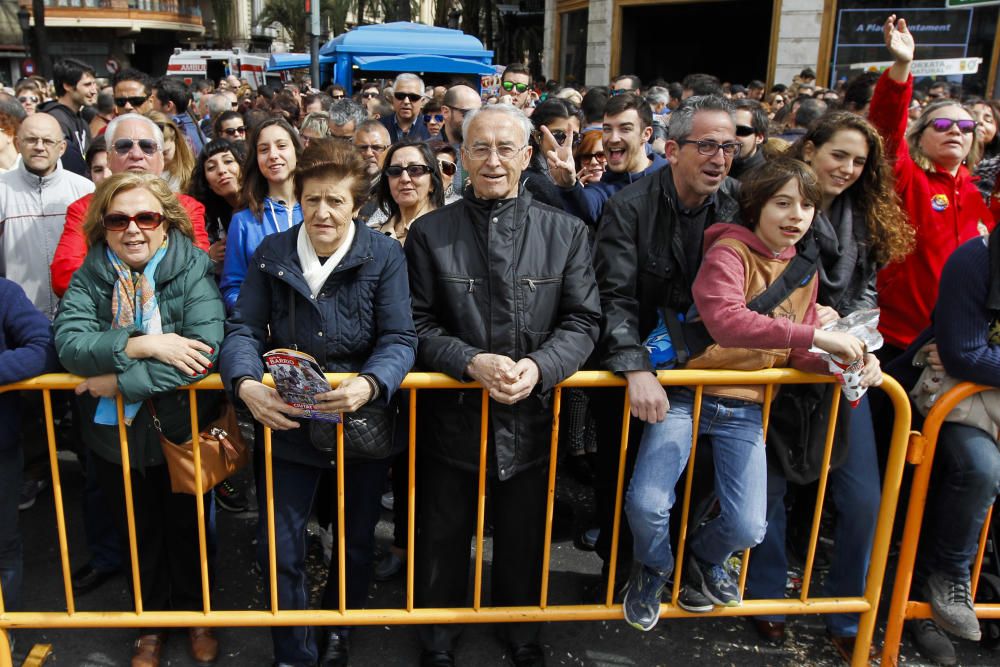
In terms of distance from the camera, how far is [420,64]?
57.0ft

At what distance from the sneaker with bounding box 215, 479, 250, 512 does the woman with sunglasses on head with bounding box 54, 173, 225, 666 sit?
1.21 metres

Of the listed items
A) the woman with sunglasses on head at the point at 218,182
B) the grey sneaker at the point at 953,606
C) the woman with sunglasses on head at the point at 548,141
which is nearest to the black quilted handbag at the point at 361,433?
the woman with sunglasses on head at the point at 548,141

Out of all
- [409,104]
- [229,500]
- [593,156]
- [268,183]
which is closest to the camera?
[268,183]

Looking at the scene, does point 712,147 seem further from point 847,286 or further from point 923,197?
point 923,197

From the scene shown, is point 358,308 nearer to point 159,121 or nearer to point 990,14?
point 159,121

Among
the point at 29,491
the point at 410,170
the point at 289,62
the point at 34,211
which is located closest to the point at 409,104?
the point at 410,170

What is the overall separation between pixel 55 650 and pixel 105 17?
44.5 metres

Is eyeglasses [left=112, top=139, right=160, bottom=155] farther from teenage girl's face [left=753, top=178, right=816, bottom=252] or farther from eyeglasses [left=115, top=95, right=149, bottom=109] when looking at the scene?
eyeglasses [left=115, top=95, right=149, bottom=109]

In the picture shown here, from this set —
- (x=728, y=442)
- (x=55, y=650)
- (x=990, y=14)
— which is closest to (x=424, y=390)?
(x=728, y=442)

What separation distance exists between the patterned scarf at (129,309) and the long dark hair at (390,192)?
55.2 inches

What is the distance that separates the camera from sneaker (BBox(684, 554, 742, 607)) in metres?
3.13

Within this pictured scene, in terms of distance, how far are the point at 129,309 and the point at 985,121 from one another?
584 cm

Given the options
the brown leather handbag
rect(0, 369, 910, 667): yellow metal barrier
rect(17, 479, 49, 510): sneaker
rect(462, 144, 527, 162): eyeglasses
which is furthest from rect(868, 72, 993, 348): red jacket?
rect(17, 479, 49, 510): sneaker

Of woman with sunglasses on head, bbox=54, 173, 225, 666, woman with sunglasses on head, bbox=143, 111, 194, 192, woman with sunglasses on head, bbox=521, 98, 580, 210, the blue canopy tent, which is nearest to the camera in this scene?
woman with sunglasses on head, bbox=54, 173, 225, 666
